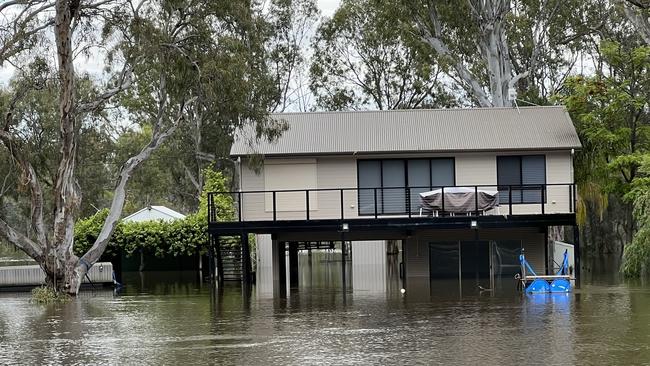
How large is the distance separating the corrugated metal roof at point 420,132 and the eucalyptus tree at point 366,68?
20393 millimetres

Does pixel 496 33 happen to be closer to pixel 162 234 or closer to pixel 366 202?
pixel 366 202

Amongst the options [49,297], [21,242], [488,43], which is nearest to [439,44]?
[488,43]

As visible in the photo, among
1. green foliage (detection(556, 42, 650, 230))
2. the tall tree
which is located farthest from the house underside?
the tall tree

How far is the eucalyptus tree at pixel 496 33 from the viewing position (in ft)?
137

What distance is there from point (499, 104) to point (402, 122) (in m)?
10.9

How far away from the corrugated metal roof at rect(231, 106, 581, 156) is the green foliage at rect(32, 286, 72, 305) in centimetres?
744

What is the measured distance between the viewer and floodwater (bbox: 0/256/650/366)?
45.4 ft

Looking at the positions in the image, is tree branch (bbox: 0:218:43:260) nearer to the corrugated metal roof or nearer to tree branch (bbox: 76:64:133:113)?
tree branch (bbox: 76:64:133:113)

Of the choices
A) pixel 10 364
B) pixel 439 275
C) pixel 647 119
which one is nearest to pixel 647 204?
pixel 439 275

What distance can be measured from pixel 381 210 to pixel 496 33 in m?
15.3

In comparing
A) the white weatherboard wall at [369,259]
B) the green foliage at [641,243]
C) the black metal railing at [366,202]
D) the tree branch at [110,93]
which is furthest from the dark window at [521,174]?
the tree branch at [110,93]

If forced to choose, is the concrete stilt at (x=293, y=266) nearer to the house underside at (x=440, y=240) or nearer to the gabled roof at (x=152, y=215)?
the house underside at (x=440, y=240)

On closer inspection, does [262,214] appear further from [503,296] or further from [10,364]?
[10,364]

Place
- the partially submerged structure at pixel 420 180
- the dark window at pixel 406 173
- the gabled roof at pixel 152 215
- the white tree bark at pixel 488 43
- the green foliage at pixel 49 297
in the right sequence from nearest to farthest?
1. the green foliage at pixel 49 297
2. the partially submerged structure at pixel 420 180
3. the dark window at pixel 406 173
4. the white tree bark at pixel 488 43
5. the gabled roof at pixel 152 215
